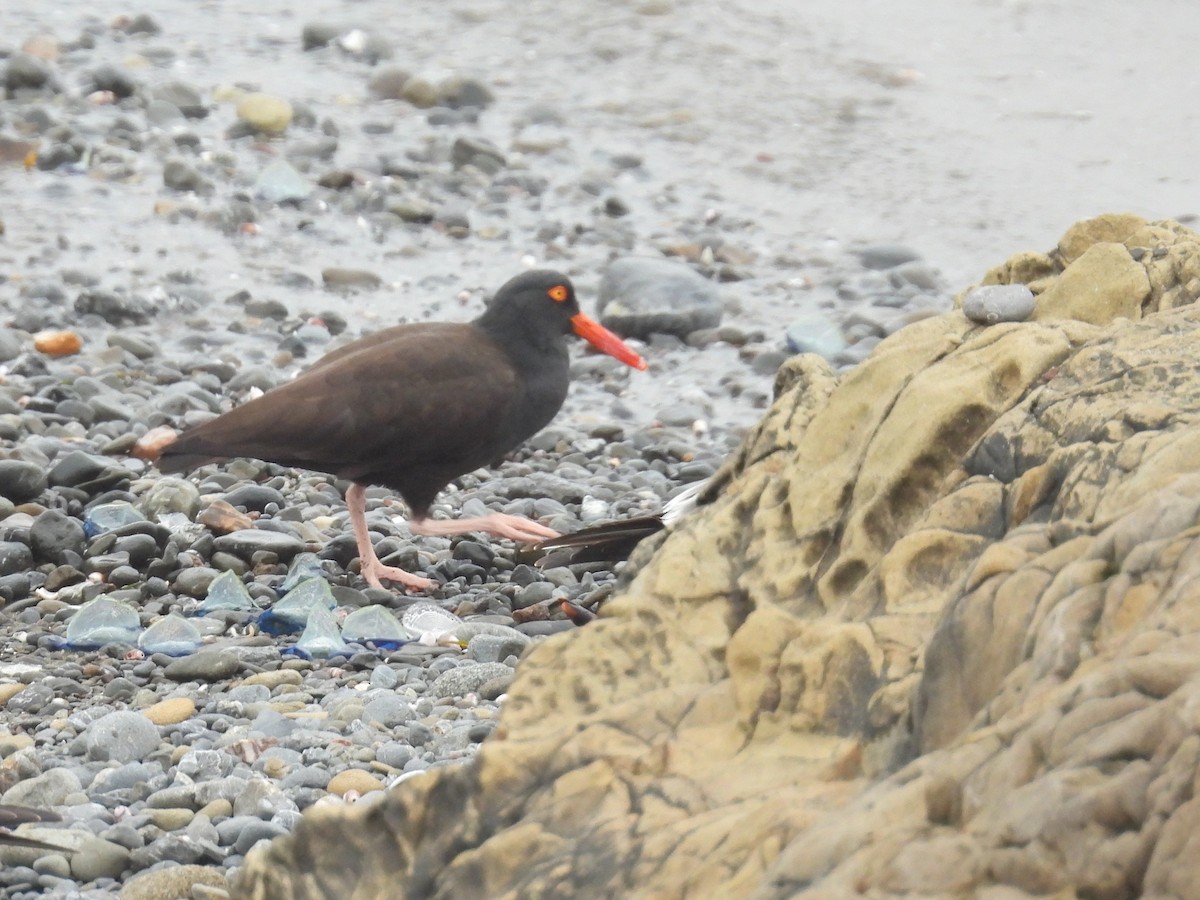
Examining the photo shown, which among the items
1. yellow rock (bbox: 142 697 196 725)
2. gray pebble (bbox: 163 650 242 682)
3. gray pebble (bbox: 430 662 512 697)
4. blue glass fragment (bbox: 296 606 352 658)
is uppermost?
gray pebble (bbox: 430 662 512 697)

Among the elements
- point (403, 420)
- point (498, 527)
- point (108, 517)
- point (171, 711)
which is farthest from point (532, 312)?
point (171, 711)

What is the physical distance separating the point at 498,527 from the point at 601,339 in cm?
133

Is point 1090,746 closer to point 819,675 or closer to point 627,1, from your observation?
point 819,675

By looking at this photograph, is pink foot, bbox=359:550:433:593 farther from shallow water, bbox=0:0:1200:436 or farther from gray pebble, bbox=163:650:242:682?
shallow water, bbox=0:0:1200:436

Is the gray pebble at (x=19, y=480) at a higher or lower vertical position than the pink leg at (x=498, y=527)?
lower

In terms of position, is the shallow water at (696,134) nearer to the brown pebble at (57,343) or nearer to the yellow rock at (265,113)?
the yellow rock at (265,113)

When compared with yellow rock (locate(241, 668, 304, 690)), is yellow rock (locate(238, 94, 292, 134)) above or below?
below

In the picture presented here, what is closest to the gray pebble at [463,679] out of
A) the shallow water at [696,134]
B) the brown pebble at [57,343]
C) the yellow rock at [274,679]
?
the yellow rock at [274,679]

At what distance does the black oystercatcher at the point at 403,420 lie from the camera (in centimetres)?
539

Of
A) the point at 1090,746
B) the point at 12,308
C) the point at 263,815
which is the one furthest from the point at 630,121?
the point at 1090,746

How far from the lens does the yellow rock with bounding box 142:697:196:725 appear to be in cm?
393

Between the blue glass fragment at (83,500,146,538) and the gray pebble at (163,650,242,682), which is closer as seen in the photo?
the gray pebble at (163,650,242,682)

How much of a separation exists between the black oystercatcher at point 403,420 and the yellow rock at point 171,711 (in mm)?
1327

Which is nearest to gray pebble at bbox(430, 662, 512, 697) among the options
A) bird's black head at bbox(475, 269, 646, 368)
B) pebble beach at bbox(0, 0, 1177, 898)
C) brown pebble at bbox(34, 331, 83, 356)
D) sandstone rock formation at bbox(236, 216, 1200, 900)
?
pebble beach at bbox(0, 0, 1177, 898)
